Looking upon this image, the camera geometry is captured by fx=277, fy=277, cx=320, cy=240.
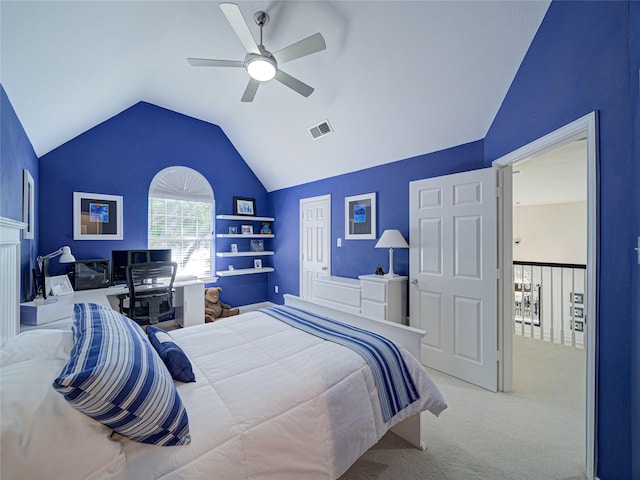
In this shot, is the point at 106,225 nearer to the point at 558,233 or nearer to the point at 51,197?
the point at 51,197

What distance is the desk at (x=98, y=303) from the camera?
205 cm

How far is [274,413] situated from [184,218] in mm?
4094

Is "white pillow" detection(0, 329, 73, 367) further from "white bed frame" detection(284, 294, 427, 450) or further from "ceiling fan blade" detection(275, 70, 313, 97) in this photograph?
"ceiling fan blade" detection(275, 70, 313, 97)

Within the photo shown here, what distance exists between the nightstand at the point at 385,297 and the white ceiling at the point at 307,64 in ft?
5.22

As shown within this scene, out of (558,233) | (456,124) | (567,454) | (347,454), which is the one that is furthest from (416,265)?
(558,233)

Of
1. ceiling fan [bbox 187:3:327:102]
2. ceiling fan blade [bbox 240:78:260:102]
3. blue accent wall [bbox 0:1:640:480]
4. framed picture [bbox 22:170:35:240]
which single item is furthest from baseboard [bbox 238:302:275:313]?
ceiling fan [bbox 187:3:327:102]

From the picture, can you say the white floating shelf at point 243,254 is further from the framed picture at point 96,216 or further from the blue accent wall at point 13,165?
the blue accent wall at point 13,165

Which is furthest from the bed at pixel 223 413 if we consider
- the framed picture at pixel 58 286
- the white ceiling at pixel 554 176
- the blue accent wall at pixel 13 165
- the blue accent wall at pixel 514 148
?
the white ceiling at pixel 554 176

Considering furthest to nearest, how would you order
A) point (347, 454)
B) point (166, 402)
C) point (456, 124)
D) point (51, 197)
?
point (51, 197)
point (456, 124)
point (347, 454)
point (166, 402)

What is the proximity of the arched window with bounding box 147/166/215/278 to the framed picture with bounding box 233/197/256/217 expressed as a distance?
16.1 inches

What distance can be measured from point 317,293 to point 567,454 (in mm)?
2935

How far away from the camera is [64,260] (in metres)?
2.92

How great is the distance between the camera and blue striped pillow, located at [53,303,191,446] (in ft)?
2.74

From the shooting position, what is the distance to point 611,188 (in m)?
1.48
